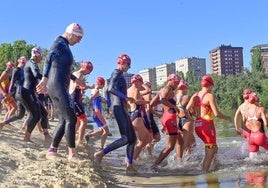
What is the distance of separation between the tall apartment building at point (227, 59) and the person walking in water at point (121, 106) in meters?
172

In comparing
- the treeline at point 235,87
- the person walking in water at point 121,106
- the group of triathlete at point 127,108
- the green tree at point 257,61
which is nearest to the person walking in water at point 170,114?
the group of triathlete at point 127,108

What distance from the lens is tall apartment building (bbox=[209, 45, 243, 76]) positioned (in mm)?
178500

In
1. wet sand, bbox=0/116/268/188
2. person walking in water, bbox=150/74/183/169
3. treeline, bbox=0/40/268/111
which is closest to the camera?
wet sand, bbox=0/116/268/188

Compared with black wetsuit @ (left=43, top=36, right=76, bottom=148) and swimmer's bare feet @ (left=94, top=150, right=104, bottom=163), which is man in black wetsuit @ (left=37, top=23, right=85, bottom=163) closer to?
black wetsuit @ (left=43, top=36, right=76, bottom=148)

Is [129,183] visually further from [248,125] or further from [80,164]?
[248,125]

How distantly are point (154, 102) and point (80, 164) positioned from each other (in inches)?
101

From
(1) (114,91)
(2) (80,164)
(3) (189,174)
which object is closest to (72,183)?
(2) (80,164)

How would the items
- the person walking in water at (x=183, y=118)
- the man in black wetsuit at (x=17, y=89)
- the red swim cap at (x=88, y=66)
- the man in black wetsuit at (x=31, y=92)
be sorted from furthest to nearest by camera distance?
1. the red swim cap at (x=88, y=66)
2. the person walking in water at (x=183, y=118)
3. the man in black wetsuit at (x=17, y=89)
4. the man in black wetsuit at (x=31, y=92)

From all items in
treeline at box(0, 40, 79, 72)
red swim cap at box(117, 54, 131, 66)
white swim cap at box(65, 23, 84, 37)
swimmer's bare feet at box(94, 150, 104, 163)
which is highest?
treeline at box(0, 40, 79, 72)

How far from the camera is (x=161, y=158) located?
9.02 m

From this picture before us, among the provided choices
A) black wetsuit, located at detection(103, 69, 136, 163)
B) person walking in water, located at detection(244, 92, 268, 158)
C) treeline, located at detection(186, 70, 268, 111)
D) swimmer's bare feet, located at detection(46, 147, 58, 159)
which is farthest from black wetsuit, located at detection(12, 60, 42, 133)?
treeline, located at detection(186, 70, 268, 111)

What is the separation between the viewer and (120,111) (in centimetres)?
785

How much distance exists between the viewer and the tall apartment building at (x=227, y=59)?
17850 cm

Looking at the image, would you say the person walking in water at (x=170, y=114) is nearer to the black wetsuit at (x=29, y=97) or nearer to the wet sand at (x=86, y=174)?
the wet sand at (x=86, y=174)
